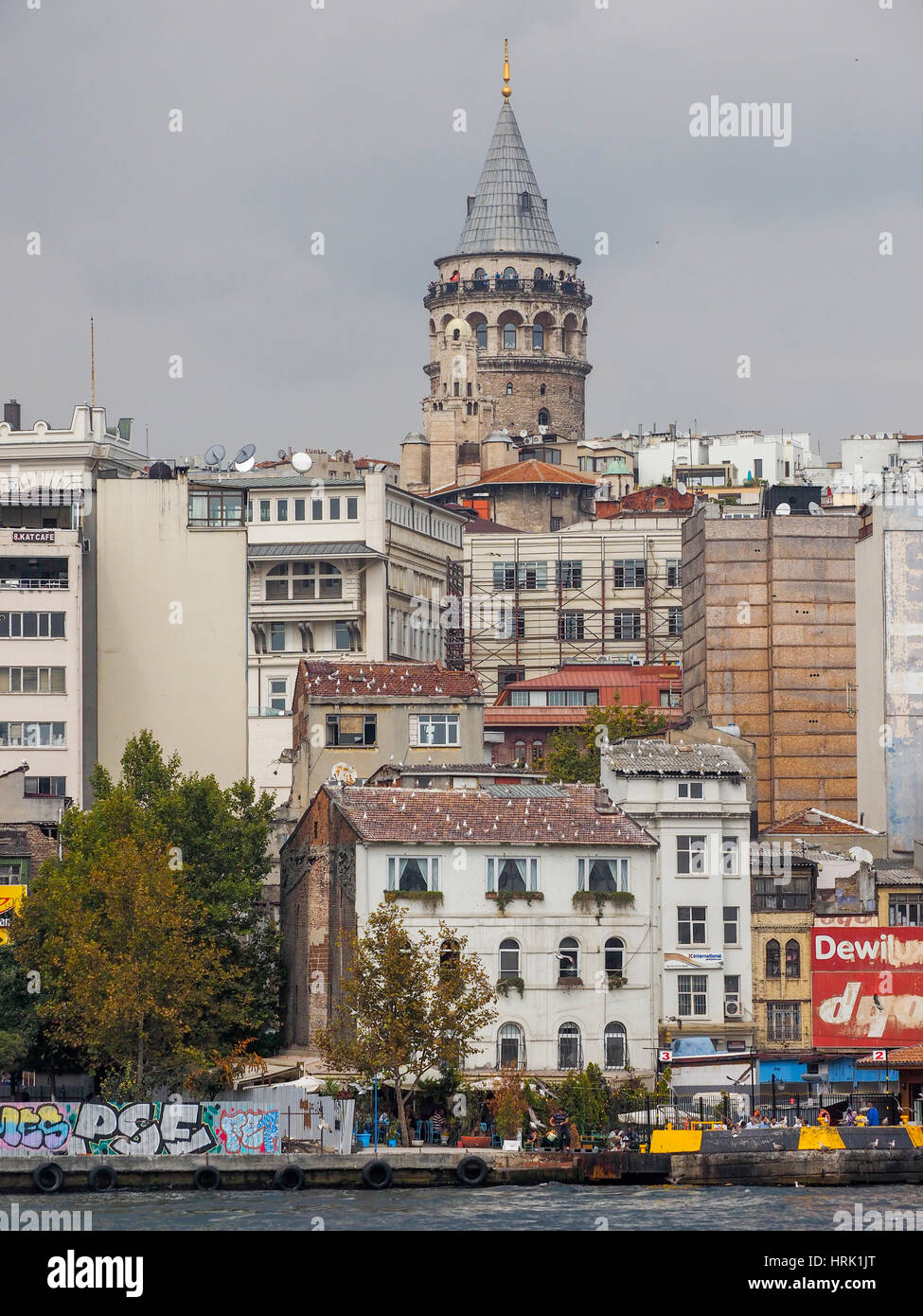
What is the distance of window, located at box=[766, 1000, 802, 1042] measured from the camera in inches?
3474

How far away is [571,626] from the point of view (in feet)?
525

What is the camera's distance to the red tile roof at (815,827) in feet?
351

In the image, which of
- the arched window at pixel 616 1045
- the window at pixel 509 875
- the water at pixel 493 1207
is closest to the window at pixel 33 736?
the window at pixel 509 875

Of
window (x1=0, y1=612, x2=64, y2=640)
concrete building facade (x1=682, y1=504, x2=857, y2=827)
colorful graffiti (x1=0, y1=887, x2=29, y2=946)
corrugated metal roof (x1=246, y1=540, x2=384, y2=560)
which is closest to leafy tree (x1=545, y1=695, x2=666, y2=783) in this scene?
concrete building facade (x1=682, y1=504, x2=857, y2=827)

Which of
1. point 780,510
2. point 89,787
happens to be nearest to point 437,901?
point 89,787

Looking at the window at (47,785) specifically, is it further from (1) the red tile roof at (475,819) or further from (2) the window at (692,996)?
(2) the window at (692,996)

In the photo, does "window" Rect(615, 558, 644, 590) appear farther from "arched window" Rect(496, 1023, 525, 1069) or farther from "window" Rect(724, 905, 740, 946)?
"arched window" Rect(496, 1023, 525, 1069)

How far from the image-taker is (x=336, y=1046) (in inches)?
3083

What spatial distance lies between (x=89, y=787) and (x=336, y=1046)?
40.8 m

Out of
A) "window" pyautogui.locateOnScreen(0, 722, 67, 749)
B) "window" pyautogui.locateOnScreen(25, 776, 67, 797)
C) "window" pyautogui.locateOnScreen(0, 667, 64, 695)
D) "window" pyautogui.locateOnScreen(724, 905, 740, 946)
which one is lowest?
"window" pyautogui.locateOnScreen(724, 905, 740, 946)

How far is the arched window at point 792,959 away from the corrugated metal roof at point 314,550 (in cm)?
5945

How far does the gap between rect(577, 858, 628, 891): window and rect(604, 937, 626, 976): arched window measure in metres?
1.58

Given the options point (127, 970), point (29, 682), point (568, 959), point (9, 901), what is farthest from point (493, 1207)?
point (29, 682)

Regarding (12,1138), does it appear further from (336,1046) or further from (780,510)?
(780,510)
